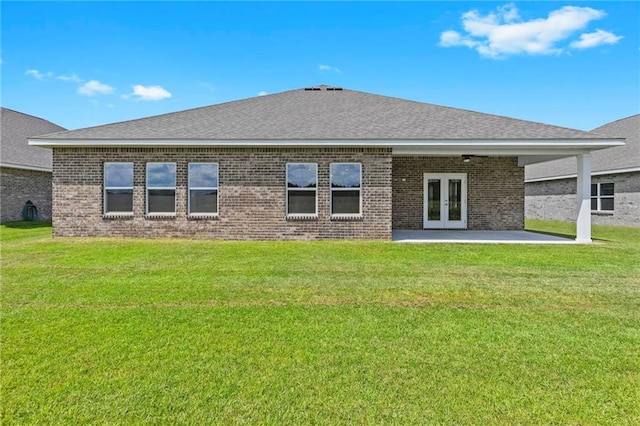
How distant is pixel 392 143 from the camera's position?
1119 cm

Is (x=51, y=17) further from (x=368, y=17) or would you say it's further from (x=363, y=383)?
(x=363, y=383)

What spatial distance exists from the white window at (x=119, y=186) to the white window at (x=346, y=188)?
6.60 metres

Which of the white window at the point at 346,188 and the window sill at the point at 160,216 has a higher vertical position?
the white window at the point at 346,188

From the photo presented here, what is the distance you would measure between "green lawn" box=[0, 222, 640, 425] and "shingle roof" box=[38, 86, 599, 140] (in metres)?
5.24

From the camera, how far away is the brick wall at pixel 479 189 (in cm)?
1502

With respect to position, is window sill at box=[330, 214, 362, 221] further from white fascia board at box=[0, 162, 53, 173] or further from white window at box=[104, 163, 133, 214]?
white fascia board at box=[0, 162, 53, 173]

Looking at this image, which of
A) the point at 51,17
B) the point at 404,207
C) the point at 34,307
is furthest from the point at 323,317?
the point at 51,17

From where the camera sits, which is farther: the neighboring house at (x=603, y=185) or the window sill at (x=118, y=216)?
the neighboring house at (x=603, y=185)

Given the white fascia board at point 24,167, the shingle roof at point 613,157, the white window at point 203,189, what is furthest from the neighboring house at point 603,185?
the white fascia board at point 24,167

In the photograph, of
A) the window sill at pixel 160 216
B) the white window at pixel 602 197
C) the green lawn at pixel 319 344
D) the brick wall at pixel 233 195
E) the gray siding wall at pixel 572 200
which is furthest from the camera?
the white window at pixel 602 197

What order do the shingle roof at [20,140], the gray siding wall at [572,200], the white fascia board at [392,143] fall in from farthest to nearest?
the shingle roof at [20,140]
the gray siding wall at [572,200]
the white fascia board at [392,143]

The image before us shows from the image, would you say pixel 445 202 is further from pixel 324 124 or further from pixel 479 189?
pixel 324 124

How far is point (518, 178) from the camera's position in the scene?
15086 mm

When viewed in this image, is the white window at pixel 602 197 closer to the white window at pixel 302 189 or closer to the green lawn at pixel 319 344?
the green lawn at pixel 319 344
